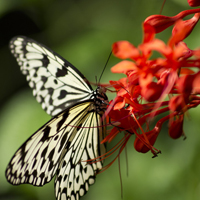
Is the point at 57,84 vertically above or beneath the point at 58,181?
above

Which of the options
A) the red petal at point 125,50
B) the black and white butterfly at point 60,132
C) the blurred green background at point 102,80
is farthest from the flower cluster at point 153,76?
the blurred green background at point 102,80

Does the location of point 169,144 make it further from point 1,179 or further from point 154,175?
point 1,179

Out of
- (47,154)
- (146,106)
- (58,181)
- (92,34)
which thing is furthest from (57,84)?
(146,106)

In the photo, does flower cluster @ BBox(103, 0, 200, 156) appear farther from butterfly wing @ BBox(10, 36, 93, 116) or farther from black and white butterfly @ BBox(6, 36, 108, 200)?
butterfly wing @ BBox(10, 36, 93, 116)

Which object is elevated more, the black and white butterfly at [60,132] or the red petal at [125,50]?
the red petal at [125,50]

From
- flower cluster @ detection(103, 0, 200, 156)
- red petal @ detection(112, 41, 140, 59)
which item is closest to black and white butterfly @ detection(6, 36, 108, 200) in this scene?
flower cluster @ detection(103, 0, 200, 156)

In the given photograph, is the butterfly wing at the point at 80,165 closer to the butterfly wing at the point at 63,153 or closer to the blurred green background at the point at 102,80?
the butterfly wing at the point at 63,153

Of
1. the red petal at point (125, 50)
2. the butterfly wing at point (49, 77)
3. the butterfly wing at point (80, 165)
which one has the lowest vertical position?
the butterfly wing at point (80, 165)
